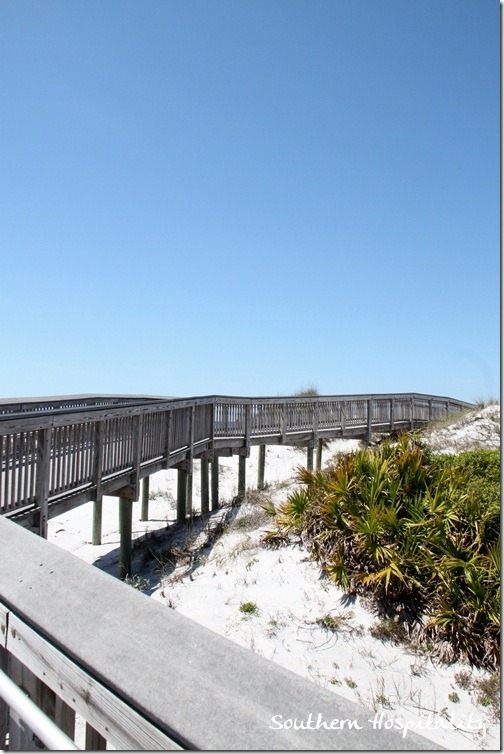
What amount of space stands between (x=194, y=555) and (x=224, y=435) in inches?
215

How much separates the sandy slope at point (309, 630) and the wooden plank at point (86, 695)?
34cm

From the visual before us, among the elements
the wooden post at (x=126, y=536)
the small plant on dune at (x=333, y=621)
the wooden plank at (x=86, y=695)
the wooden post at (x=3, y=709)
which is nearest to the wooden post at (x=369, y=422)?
the wooden post at (x=126, y=536)

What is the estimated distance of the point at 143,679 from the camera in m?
1.16

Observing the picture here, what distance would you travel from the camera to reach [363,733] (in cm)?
97

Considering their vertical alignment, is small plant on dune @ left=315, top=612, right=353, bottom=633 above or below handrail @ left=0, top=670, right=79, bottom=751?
below

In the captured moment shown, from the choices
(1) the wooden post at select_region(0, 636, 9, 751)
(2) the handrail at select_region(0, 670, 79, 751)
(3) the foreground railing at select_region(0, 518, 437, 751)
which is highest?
(3) the foreground railing at select_region(0, 518, 437, 751)

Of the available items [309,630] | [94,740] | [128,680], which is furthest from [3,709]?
[309,630]

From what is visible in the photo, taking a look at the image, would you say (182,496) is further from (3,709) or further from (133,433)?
(3,709)

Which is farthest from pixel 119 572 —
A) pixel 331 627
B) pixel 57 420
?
pixel 331 627

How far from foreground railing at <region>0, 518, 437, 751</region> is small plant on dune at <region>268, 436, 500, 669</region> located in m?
4.82

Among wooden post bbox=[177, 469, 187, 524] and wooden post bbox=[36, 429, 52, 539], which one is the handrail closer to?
wooden post bbox=[36, 429, 52, 539]

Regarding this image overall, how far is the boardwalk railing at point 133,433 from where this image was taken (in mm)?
6188

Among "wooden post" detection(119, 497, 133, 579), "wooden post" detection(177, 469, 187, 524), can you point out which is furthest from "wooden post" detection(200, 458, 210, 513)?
"wooden post" detection(119, 497, 133, 579)

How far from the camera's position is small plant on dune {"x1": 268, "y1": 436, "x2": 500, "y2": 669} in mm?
5180
